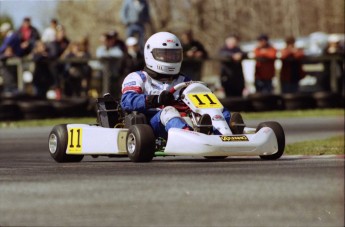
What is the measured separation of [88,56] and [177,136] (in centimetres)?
1215

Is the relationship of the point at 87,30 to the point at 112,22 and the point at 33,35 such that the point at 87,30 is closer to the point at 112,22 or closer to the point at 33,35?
the point at 112,22

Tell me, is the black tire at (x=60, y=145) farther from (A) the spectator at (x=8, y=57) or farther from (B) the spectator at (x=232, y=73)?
(B) the spectator at (x=232, y=73)

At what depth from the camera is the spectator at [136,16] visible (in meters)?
22.9

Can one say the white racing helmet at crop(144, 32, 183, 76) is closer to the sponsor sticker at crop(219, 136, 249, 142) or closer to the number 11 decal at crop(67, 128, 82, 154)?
the number 11 decal at crop(67, 128, 82, 154)

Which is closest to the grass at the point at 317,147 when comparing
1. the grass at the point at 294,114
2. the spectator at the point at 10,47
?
the grass at the point at 294,114

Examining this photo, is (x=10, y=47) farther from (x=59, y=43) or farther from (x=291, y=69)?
(x=291, y=69)

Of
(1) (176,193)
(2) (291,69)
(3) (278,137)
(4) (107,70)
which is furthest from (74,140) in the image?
(2) (291,69)

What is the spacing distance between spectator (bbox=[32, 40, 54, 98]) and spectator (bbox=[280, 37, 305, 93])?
15.8ft

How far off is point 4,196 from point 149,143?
276cm

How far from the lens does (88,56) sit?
2298 centimetres

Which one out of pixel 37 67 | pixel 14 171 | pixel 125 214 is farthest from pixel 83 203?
pixel 37 67

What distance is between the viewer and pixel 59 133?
12.4 metres

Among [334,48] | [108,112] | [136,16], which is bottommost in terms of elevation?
[108,112]

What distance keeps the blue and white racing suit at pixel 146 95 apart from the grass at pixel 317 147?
5.25 ft
